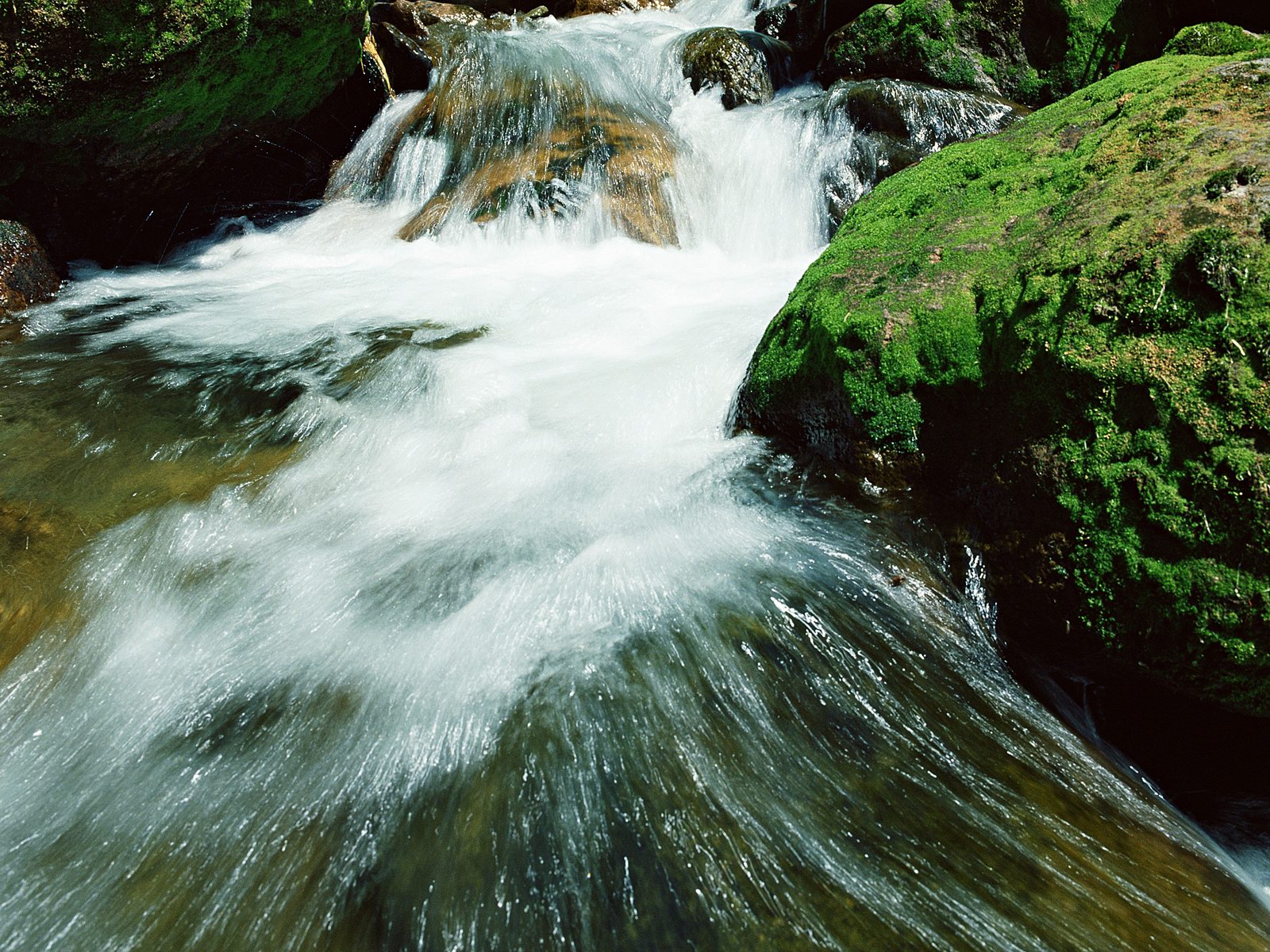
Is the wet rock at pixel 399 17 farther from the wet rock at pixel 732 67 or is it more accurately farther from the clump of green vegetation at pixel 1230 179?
the clump of green vegetation at pixel 1230 179

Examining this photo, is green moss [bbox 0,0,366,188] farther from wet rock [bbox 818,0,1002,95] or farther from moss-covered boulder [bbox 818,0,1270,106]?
moss-covered boulder [bbox 818,0,1270,106]

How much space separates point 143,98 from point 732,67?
844 cm

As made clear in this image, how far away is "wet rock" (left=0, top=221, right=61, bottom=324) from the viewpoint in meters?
7.32

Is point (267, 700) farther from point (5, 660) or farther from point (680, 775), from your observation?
point (680, 775)

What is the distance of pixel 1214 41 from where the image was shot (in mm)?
4648

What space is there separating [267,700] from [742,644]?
204 centimetres

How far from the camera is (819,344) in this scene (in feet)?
12.6

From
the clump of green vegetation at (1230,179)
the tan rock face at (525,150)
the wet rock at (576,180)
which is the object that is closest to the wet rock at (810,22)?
the tan rock face at (525,150)

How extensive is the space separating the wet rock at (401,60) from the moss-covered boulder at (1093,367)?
1032cm

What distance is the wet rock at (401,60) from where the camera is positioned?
38.1 feet

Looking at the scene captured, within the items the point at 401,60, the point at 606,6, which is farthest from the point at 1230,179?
the point at 606,6

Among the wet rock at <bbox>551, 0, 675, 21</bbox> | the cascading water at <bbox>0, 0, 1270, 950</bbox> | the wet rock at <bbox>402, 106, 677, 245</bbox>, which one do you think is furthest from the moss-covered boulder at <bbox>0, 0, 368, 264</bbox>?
the wet rock at <bbox>551, 0, 675, 21</bbox>

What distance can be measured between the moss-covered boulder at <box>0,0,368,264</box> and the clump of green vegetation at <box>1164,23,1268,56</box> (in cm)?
872

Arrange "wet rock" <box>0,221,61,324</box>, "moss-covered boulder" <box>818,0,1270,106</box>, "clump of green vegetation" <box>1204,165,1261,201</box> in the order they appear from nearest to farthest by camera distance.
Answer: "clump of green vegetation" <box>1204,165,1261,201</box>
"wet rock" <box>0,221,61,324</box>
"moss-covered boulder" <box>818,0,1270,106</box>
